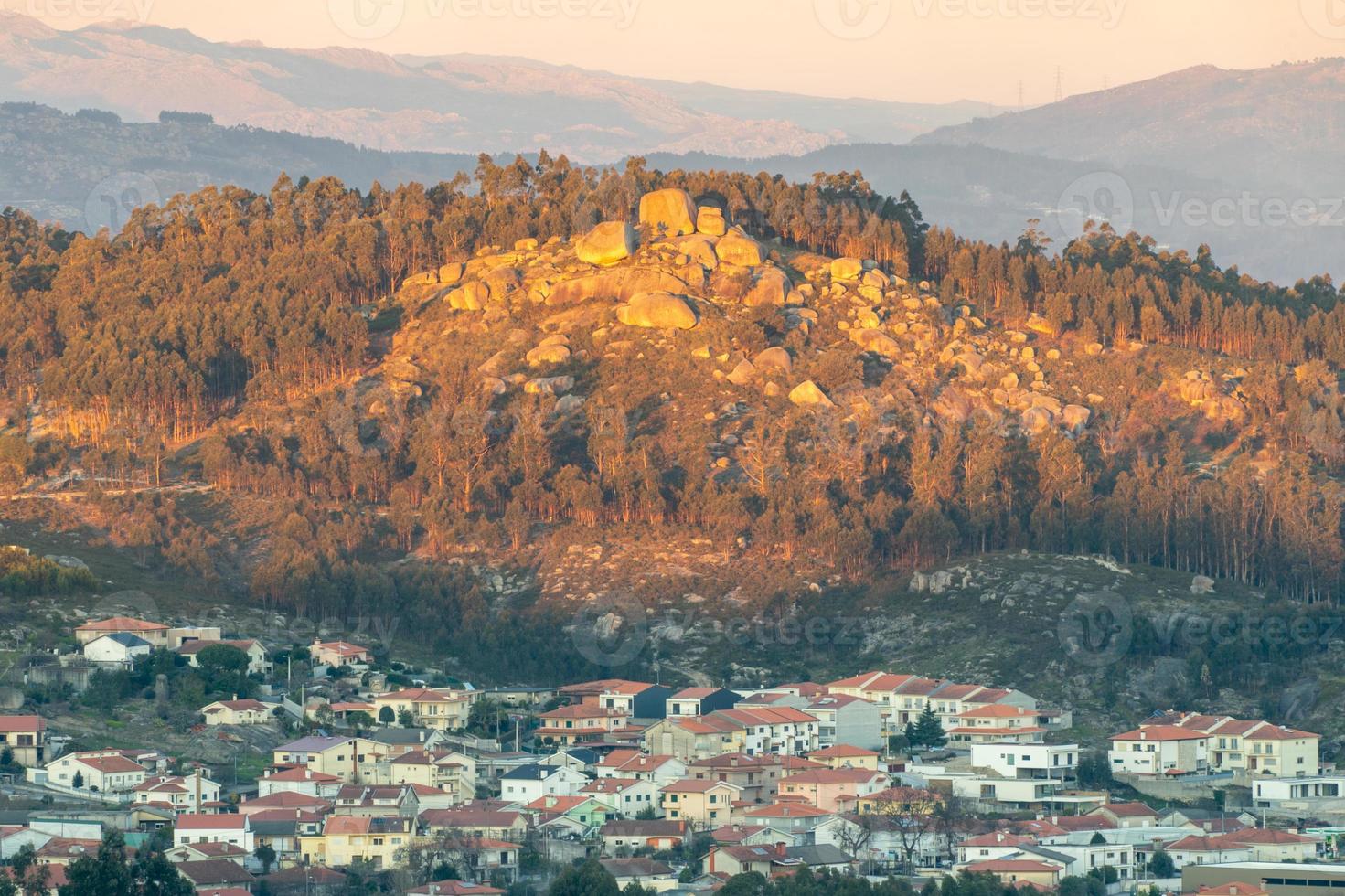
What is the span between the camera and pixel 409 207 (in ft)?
432

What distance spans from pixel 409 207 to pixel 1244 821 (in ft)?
227

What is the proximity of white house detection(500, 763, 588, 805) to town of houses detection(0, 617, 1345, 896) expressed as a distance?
81 mm

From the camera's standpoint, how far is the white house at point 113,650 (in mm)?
87250

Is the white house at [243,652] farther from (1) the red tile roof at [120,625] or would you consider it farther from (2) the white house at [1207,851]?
(2) the white house at [1207,851]

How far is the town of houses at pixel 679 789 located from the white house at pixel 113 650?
0.09 m

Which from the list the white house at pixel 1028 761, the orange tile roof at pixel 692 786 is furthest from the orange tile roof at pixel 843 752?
the orange tile roof at pixel 692 786

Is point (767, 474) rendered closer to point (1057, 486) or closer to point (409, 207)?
point (1057, 486)

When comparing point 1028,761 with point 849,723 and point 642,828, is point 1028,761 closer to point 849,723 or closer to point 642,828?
point 849,723

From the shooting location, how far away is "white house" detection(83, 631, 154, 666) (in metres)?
87.2

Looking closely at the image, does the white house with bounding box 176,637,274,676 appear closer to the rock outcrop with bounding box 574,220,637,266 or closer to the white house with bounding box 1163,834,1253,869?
the rock outcrop with bounding box 574,220,637,266

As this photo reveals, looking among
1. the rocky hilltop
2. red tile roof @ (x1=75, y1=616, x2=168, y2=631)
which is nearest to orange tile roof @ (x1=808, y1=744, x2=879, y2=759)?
red tile roof @ (x1=75, y1=616, x2=168, y2=631)

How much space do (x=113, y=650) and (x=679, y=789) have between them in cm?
2379

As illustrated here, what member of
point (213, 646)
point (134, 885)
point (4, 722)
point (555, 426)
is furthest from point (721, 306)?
point (134, 885)

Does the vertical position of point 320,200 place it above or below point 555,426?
above
